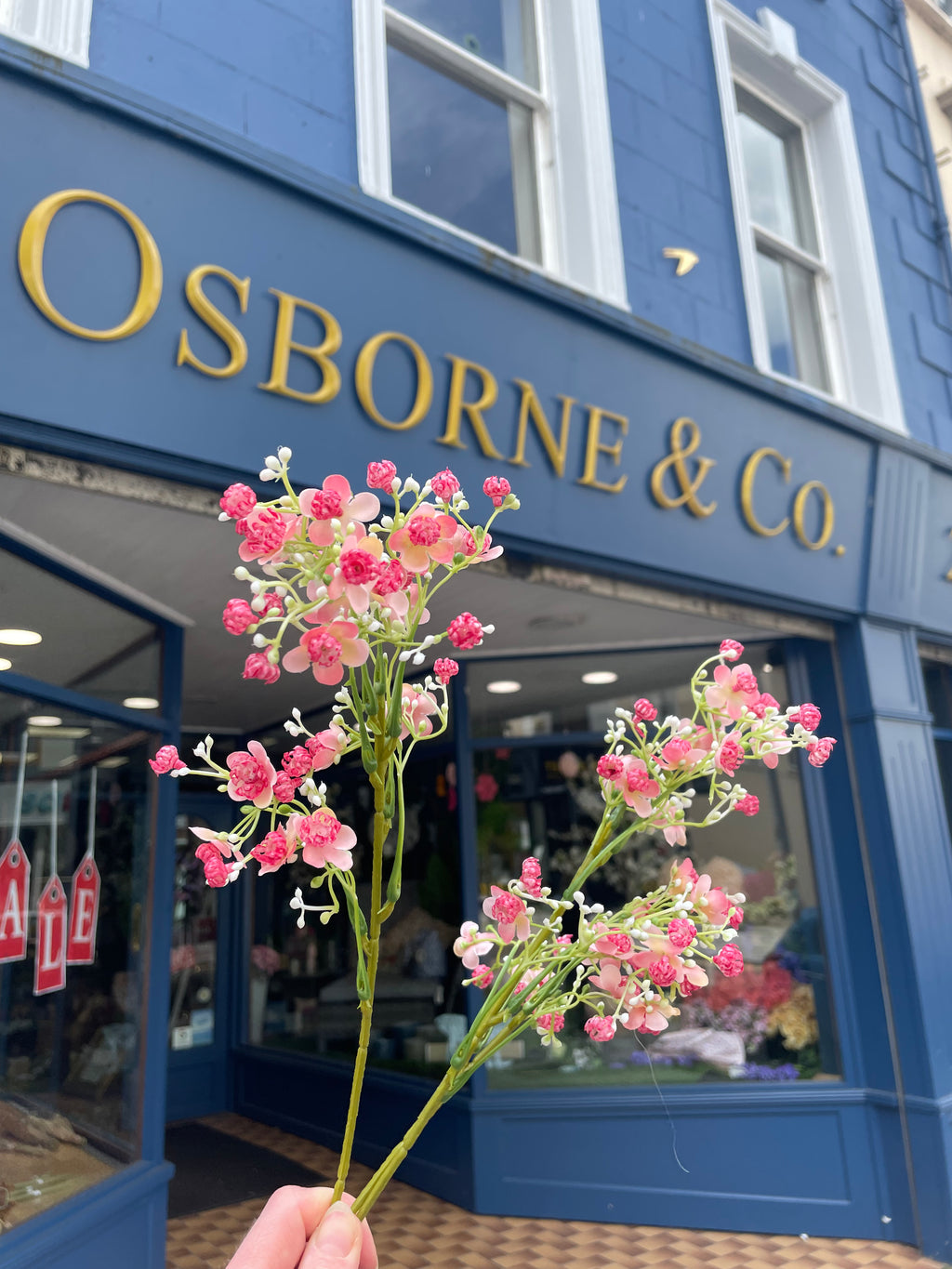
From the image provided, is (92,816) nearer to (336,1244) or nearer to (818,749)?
(336,1244)

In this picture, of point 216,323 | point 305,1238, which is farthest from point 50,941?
point 305,1238

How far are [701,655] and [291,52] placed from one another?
3613mm

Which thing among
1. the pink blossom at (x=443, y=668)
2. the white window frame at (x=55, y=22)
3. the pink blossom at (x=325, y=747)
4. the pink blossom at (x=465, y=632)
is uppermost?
the white window frame at (x=55, y=22)

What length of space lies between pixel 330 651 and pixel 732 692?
420 millimetres

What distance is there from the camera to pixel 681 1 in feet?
17.6

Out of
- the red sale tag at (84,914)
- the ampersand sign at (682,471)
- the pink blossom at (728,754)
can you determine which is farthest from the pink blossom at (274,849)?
the ampersand sign at (682,471)

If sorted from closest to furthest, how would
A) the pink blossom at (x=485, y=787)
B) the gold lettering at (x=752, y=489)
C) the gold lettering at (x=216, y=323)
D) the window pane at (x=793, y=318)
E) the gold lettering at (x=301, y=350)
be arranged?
the gold lettering at (x=216, y=323)
the gold lettering at (x=301, y=350)
the gold lettering at (x=752, y=489)
the pink blossom at (x=485, y=787)
the window pane at (x=793, y=318)

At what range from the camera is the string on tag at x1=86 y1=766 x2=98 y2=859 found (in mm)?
3814

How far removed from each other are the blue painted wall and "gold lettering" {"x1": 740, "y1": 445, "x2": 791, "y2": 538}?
0.60 m

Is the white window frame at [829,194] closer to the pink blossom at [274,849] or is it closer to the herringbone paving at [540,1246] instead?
the herringbone paving at [540,1246]

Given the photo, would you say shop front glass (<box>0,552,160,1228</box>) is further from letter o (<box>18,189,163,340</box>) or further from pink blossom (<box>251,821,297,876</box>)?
pink blossom (<box>251,821,297,876</box>)

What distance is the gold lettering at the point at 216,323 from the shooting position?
2.96m

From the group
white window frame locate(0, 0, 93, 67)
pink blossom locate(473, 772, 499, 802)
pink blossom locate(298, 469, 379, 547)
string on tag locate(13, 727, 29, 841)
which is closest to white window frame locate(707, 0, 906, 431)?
pink blossom locate(473, 772, 499, 802)

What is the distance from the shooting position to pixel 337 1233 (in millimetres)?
787
